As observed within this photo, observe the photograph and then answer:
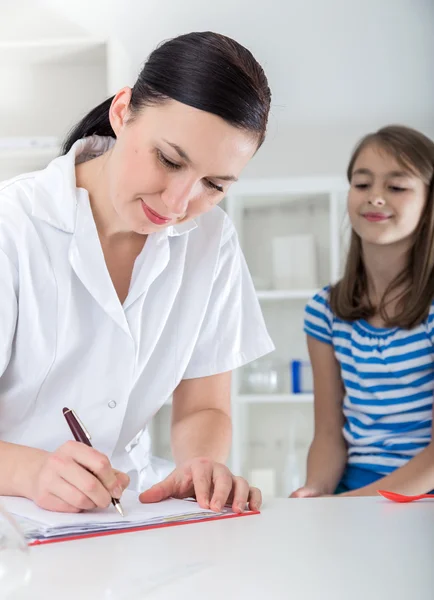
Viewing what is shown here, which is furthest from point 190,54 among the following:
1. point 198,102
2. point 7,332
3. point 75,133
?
point 7,332

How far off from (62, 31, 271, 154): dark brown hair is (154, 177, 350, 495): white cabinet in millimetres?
1872

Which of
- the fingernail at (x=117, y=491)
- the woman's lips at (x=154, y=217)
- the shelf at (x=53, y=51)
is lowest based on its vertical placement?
the fingernail at (x=117, y=491)

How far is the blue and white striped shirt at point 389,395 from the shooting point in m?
1.33

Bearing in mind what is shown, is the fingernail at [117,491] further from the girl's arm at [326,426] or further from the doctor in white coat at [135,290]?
the girl's arm at [326,426]

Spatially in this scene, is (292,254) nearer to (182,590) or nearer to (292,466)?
(292,466)

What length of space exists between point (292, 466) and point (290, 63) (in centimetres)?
179

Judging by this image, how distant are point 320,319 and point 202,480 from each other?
2.52ft

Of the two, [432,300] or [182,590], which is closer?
[182,590]

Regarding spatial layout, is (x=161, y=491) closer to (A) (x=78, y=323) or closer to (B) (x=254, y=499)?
(B) (x=254, y=499)

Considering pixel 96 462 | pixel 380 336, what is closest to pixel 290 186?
pixel 380 336

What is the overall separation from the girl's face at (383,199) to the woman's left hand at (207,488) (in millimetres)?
770

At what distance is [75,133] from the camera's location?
1.03 metres

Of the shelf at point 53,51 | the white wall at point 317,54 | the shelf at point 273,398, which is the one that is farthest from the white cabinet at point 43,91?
the shelf at point 273,398

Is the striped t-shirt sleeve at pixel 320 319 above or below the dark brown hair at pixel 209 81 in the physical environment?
below
